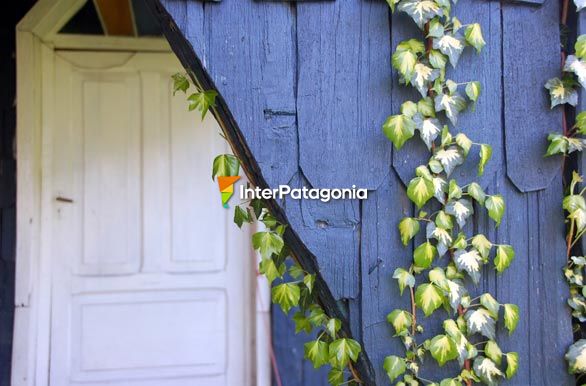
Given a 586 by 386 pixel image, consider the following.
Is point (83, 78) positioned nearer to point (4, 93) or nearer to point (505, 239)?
point (4, 93)

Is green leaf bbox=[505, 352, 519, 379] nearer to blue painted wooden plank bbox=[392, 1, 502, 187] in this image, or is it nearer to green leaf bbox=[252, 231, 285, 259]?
blue painted wooden plank bbox=[392, 1, 502, 187]

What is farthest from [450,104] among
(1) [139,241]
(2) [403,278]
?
(1) [139,241]

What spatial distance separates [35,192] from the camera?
248 cm

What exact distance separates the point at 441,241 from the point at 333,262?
260mm

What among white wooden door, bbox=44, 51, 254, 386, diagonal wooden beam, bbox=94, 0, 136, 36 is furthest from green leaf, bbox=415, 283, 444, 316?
diagonal wooden beam, bbox=94, 0, 136, 36

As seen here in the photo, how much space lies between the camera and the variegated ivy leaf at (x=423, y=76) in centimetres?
115

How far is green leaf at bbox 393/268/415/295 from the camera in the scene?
1164mm

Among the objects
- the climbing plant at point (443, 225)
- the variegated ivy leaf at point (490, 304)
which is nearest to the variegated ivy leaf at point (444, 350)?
the climbing plant at point (443, 225)

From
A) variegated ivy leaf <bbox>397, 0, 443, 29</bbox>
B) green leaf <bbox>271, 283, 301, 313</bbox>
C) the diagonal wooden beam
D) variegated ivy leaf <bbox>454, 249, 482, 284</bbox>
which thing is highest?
the diagonal wooden beam

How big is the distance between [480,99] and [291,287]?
0.66m

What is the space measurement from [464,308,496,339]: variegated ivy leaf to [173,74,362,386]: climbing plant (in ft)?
0.90

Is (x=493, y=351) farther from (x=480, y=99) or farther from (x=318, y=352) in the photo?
(x=480, y=99)

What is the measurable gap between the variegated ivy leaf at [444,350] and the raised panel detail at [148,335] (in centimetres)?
173

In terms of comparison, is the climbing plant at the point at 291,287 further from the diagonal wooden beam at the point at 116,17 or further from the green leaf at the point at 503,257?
the diagonal wooden beam at the point at 116,17
